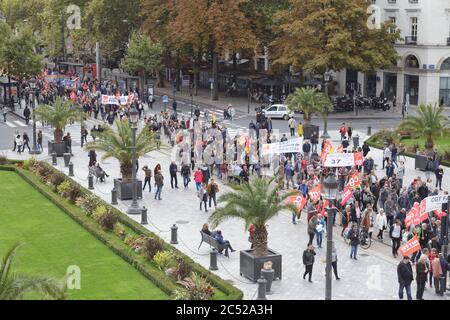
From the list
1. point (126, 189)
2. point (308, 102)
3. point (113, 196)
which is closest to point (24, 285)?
point (113, 196)

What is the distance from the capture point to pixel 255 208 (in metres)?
26.8

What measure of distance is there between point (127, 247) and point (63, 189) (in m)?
9.60

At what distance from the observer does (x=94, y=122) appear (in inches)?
2559

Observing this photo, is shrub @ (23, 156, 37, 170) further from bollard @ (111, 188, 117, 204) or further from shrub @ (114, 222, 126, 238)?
shrub @ (114, 222, 126, 238)

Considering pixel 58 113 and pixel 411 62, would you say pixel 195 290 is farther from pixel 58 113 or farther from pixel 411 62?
pixel 411 62

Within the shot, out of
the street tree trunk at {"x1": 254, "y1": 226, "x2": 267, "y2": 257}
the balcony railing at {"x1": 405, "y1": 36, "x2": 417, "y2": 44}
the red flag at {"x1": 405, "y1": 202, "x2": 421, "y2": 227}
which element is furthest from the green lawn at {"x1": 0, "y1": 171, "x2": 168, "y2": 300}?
the balcony railing at {"x1": 405, "y1": 36, "x2": 417, "y2": 44}

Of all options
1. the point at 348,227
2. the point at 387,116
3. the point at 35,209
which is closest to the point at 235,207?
the point at 348,227

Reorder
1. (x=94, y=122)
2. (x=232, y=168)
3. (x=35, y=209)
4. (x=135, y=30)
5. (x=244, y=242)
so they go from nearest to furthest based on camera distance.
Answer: (x=244, y=242) → (x=35, y=209) → (x=232, y=168) → (x=94, y=122) → (x=135, y=30)

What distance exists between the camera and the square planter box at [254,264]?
87.5 ft

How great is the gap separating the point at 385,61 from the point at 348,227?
39996mm

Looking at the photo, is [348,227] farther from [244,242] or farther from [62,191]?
[62,191]

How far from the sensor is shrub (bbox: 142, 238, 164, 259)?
28.4 m

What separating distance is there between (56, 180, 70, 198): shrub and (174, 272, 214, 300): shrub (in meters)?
14.6

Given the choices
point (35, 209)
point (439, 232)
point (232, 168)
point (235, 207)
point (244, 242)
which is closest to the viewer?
point (235, 207)
